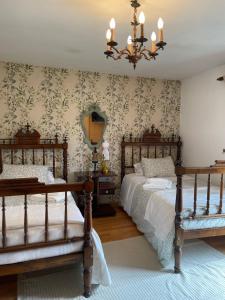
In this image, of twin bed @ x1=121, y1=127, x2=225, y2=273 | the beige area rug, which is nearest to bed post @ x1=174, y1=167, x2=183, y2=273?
twin bed @ x1=121, y1=127, x2=225, y2=273

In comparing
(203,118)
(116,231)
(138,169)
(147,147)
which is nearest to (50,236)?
(116,231)

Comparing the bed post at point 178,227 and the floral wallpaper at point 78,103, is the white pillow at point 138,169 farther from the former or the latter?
the bed post at point 178,227

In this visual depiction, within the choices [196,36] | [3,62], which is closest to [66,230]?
[196,36]

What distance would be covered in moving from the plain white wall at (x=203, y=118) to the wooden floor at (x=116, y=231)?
1.26 m

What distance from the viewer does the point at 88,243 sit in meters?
1.88

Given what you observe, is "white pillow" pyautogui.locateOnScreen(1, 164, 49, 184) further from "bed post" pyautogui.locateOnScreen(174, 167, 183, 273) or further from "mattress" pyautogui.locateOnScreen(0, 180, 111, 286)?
"bed post" pyautogui.locateOnScreen(174, 167, 183, 273)

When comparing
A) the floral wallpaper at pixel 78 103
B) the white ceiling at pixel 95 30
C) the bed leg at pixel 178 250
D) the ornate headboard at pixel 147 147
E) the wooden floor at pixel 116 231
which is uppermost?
the white ceiling at pixel 95 30

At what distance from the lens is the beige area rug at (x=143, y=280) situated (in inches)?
75.5

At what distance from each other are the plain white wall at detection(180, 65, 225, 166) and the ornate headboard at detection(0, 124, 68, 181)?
221cm

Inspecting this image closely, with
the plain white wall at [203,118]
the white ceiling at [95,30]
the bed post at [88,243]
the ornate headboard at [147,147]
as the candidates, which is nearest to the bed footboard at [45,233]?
the bed post at [88,243]

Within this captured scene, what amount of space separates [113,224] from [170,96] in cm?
257

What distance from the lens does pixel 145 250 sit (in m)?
2.67

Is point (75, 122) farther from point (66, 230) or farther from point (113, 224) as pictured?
point (66, 230)

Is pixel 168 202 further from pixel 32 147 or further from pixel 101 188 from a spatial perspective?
pixel 32 147
